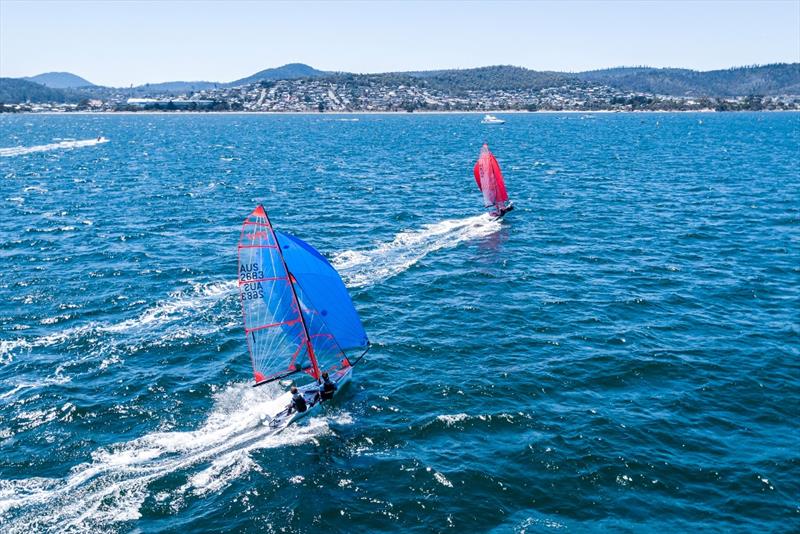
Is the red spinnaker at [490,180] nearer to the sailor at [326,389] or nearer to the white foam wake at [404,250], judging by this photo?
the white foam wake at [404,250]

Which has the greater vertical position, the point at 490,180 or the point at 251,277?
the point at 490,180

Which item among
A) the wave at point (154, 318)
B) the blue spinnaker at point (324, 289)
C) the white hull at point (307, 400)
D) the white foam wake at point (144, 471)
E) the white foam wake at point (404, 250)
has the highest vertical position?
the blue spinnaker at point (324, 289)

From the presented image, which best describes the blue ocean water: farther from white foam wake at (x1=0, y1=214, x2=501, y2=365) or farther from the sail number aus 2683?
the sail number aus 2683

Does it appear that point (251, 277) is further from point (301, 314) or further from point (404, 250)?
point (404, 250)

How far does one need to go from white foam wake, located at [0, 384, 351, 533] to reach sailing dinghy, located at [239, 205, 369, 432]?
4.36ft

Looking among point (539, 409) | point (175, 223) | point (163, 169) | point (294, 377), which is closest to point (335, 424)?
point (294, 377)

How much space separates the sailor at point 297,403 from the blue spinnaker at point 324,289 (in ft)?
13.3

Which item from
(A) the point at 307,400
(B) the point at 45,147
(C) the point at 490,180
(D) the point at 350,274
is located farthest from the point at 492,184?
(B) the point at 45,147

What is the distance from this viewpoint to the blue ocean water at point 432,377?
970 inches

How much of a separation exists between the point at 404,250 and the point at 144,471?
35.9 meters

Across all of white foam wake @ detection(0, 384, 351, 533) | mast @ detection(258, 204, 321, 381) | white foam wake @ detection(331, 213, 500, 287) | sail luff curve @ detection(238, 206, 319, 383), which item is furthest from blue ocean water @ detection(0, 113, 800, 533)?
mast @ detection(258, 204, 321, 381)

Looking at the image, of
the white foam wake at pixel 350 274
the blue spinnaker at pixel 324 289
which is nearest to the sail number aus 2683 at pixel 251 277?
the blue spinnaker at pixel 324 289

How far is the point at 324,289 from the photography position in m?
32.6

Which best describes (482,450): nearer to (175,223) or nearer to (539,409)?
(539,409)
